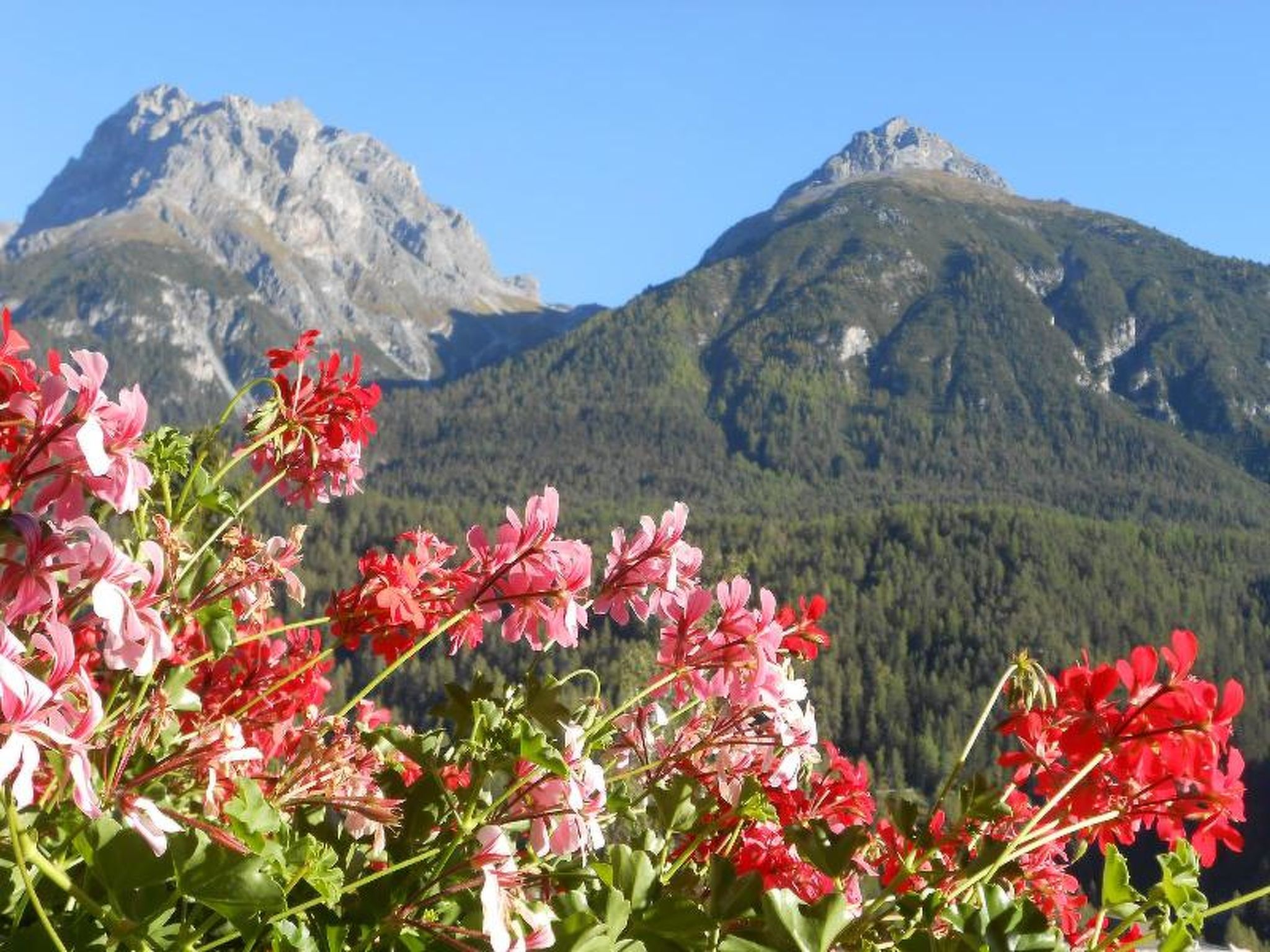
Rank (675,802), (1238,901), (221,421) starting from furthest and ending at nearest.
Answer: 1. (221,421)
2. (675,802)
3. (1238,901)

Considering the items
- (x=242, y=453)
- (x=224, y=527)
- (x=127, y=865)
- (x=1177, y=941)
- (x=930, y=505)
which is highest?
(x=930, y=505)

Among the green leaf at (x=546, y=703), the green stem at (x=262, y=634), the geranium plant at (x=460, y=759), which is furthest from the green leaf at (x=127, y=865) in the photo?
the green leaf at (x=546, y=703)

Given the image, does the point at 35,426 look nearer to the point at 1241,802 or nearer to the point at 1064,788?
the point at 1064,788

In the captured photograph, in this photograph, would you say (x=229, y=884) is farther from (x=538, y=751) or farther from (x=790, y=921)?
(x=790, y=921)

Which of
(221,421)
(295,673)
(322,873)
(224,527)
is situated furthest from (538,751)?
(221,421)

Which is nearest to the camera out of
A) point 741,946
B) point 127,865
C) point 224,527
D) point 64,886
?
point 64,886

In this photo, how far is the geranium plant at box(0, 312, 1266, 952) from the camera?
1.21 meters

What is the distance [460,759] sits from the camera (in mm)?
1640

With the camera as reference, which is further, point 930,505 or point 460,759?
point 930,505

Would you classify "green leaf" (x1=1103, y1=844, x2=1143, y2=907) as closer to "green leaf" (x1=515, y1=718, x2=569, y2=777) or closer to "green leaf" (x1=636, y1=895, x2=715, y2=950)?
"green leaf" (x1=636, y1=895, x2=715, y2=950)

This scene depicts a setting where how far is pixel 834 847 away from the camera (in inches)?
64.5

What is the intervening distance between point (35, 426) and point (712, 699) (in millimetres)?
1159

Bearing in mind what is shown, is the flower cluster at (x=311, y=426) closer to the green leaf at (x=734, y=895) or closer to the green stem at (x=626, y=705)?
the green stem at (x=626, y=705)

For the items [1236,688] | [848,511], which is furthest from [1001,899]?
[848,511]
